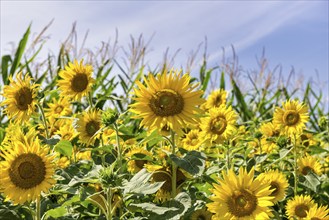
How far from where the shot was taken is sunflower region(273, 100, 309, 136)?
3518 mm

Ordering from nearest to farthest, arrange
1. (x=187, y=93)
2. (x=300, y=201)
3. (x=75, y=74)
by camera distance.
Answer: (x=187, y=93), (x=300, y=201), (x=75, y=74)

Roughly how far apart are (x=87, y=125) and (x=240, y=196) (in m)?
1.41

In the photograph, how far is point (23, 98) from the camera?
2.93m

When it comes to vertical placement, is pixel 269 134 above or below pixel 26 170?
below

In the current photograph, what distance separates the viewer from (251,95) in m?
7.18

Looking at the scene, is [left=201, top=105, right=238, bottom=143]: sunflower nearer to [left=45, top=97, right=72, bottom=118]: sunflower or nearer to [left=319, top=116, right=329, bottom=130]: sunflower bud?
[left=319, top=116, right=329, bottom=130]: sunflower bud

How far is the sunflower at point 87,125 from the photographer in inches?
129

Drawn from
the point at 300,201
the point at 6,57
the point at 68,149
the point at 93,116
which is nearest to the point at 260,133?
the point at 300,201

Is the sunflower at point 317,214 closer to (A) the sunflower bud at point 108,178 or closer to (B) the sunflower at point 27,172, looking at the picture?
(A) the sunflower bud at point 108,178

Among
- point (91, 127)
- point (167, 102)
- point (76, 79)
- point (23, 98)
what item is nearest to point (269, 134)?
A: point (91, 127)

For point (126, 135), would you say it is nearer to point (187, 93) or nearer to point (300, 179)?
point (187, 93)

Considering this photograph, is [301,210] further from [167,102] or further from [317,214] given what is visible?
[167,102]

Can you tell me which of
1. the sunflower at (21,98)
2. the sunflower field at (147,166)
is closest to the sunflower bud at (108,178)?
the sunflower field at (147,166)

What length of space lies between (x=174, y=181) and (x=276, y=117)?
1277mm
